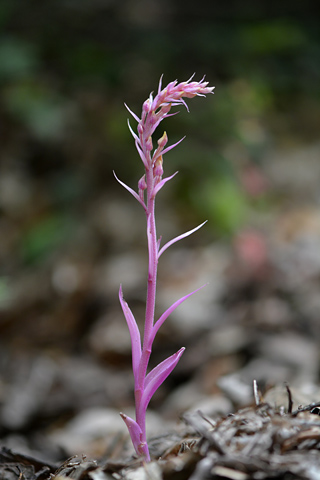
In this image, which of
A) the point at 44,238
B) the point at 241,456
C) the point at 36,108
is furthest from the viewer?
the point at 36,108

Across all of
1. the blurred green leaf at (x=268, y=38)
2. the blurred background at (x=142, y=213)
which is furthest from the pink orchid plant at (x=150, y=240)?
the blurred green leaf at (x=268, y=38)

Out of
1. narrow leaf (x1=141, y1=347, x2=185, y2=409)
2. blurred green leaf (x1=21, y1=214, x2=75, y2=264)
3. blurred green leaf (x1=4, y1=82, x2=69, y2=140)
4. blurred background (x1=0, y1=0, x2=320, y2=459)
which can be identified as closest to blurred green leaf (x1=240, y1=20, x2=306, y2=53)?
blurred background (x1=0, y1=0, x2=320, y2=459)

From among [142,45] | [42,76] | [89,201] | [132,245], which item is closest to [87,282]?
[132,245]

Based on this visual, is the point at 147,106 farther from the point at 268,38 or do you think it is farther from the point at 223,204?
the point at 268,38

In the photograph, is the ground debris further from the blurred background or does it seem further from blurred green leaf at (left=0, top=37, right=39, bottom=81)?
blurred green leaf at (left=0, top=37, right=39, bottom=81)

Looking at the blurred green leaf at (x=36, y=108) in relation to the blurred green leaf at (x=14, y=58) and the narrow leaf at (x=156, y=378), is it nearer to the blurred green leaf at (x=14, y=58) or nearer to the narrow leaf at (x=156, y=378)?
the blurred green leaf at (x=14, y=58)

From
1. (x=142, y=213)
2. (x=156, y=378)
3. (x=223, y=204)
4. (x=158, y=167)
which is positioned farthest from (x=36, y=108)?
(x=156, y=378)

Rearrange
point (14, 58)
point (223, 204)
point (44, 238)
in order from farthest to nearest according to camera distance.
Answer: point (14, 58)
point (223, 204)
point (44, 238)

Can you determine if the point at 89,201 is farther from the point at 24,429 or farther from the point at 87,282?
Answer: the point at 24,429

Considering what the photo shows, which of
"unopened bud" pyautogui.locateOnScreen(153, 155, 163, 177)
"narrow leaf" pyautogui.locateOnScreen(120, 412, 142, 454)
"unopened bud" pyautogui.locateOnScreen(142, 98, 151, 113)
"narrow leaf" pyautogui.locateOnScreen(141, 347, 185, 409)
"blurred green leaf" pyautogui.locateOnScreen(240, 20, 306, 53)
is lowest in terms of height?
"narrow leaf" pyautogui.locateOnScreen(120, 412, 142, 454)
